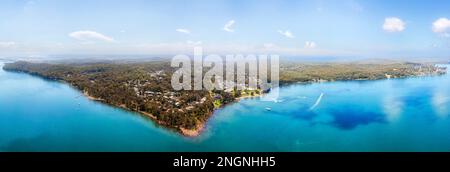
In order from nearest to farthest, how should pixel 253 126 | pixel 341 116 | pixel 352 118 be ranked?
1. pixel 253 126
2. pixel 352 118
3. pixel 341 116

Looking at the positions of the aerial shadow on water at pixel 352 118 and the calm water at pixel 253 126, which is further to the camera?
the aerial shadow on water at pixel 352 118

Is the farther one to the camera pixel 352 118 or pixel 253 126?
pixel 352 118

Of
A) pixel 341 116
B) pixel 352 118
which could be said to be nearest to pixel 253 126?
pixel 341 116

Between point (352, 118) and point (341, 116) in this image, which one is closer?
point (352, 118)

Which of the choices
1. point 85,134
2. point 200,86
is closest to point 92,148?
point 85,134

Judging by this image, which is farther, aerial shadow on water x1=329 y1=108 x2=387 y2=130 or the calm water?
aerial shadow on water x1=329 y1=108 x2=387 y2=130

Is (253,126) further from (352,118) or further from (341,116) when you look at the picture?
(352,118)

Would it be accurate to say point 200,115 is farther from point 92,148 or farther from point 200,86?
point 200,86

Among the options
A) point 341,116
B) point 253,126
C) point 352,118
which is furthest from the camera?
point 341,116
